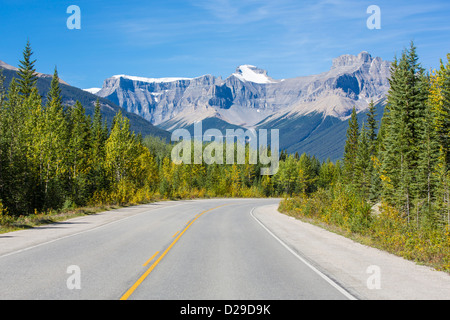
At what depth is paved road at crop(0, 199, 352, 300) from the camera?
Result: 6613mm

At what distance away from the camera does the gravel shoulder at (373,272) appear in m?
6.94

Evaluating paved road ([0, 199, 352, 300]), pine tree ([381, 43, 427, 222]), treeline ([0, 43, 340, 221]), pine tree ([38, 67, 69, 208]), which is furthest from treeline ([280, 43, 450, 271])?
pine tree ([38, 67, 69, 208])

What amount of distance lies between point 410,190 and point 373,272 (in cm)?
3036

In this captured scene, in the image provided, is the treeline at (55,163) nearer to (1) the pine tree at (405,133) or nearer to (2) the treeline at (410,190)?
(2) the treeline at (410,190)

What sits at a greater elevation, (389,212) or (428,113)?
(428,113)

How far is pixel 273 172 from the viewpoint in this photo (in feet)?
366

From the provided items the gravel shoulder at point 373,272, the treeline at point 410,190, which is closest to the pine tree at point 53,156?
the treeline at point 410,190

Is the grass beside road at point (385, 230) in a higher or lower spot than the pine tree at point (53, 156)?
lower

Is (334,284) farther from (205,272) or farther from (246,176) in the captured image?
(246,176)

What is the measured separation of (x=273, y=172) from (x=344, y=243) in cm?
9802

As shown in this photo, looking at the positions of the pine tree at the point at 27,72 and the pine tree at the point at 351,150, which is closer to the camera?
the pine tree at the point at 27,72

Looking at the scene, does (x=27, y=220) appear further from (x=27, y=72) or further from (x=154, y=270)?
(x=27, y=72)

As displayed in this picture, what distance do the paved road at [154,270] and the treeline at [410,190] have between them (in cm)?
456
